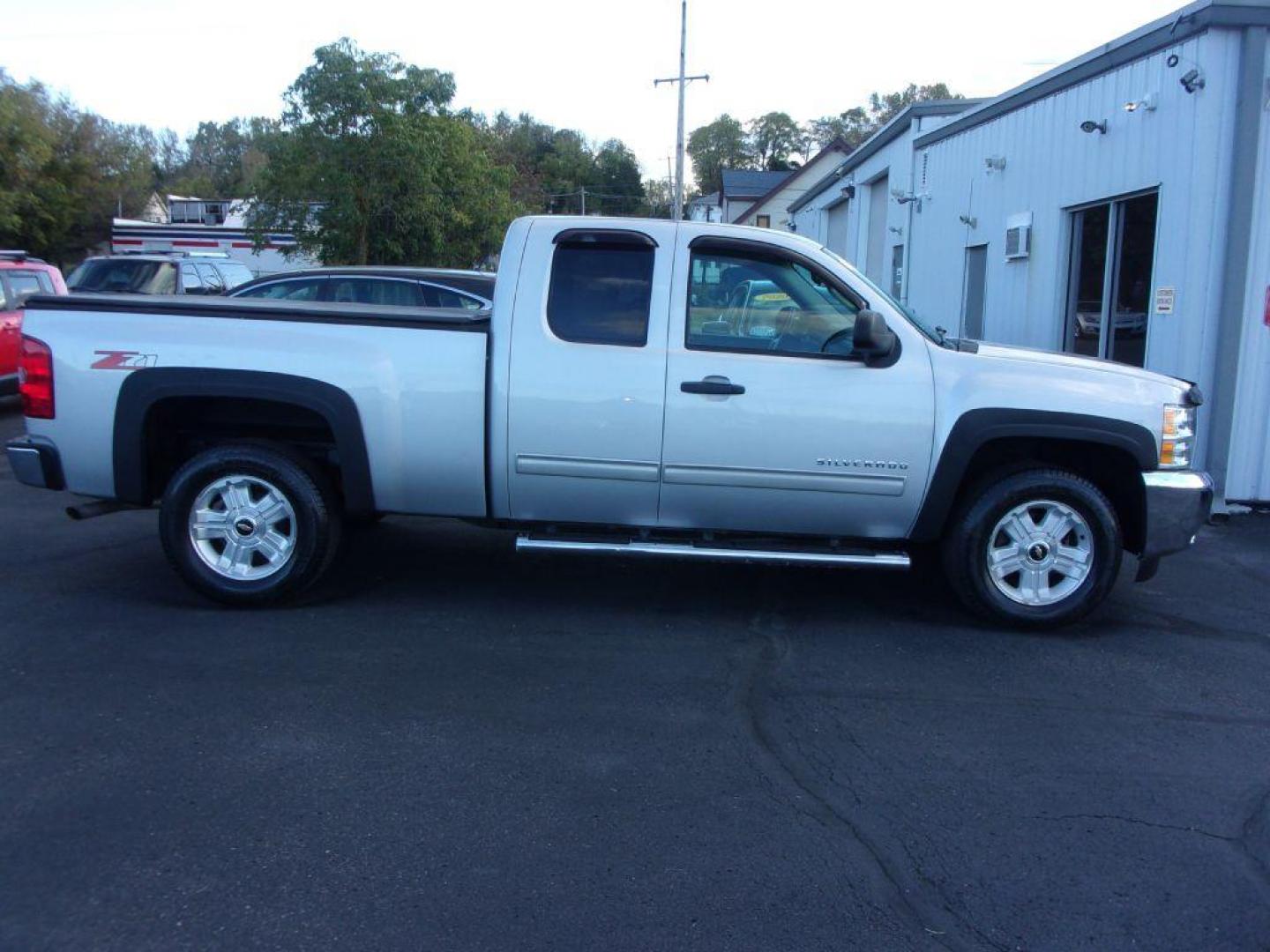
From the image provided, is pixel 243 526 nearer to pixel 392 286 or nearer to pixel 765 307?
pixel 765 307

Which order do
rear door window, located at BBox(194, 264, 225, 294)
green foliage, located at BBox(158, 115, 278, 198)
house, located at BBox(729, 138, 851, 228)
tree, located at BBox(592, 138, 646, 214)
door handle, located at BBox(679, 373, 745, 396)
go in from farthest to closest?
green foliage, located at BBox(158, 115, 278, 198), tree, located at BBox(592, 138, 646, 214), house, located at BBox(729, 138, 851, 228), rear door window, located at BBox(194, 264, 225, 294), door handle, located at BBox(679, 373, 745, 396)

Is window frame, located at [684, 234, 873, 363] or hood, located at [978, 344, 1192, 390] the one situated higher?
window frame, located at [684, 234, 873, 363]

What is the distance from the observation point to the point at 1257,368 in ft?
31.0

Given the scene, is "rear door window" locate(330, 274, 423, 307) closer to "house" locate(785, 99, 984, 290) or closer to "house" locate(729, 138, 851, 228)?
"house" locate(785, 99, 984, 290)

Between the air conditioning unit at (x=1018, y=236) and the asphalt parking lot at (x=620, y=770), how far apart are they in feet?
21.9

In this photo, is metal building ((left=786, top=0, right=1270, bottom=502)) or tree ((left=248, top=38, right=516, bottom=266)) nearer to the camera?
metal building ((left=786, top=0, right=1270, bottom=502))

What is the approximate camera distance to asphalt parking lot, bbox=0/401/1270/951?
3504 mm

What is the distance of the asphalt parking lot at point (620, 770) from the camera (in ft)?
11.5

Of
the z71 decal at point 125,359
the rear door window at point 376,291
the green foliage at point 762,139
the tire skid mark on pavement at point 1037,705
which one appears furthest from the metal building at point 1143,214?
the green foliage at point 762,139

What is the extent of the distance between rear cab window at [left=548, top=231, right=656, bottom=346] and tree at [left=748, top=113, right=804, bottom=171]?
107 m

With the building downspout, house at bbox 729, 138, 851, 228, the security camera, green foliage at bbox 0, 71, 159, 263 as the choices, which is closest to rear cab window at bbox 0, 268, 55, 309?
the security camera

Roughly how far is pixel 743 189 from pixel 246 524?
6484 cm

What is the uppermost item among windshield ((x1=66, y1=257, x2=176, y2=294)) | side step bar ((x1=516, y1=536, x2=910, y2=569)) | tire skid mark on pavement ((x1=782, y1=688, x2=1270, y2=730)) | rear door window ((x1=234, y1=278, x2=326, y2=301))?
windshield ((x1=66, y1=257, x2=176, y2=294))

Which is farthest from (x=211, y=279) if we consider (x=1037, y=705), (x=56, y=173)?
(x=56, y=173)
